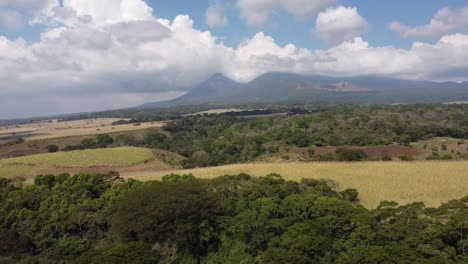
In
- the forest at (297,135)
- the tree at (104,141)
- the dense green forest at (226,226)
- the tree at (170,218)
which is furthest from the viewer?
the tree at (104,141)

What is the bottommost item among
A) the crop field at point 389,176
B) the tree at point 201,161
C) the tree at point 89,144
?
the tree at point 201,161

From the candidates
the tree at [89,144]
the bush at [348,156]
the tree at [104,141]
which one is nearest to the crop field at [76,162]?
the tree at [89,144]

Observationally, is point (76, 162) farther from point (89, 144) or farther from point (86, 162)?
point (89, 144)

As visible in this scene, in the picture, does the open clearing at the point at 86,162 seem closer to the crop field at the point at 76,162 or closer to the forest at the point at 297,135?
the crop field at the point at 76,162

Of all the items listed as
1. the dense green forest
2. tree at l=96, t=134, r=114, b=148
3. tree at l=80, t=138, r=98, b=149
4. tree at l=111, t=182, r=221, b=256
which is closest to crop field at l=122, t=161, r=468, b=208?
the dense green forest

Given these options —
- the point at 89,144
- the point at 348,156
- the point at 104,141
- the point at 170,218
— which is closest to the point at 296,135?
the point at 348,156

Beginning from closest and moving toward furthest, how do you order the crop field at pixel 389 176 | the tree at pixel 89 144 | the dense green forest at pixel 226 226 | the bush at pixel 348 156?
the dense green forest at pixel 226 226 → the crop field at pixel 389 176 → the bush at pixel 348 156 → the tree at pixel 89 144
